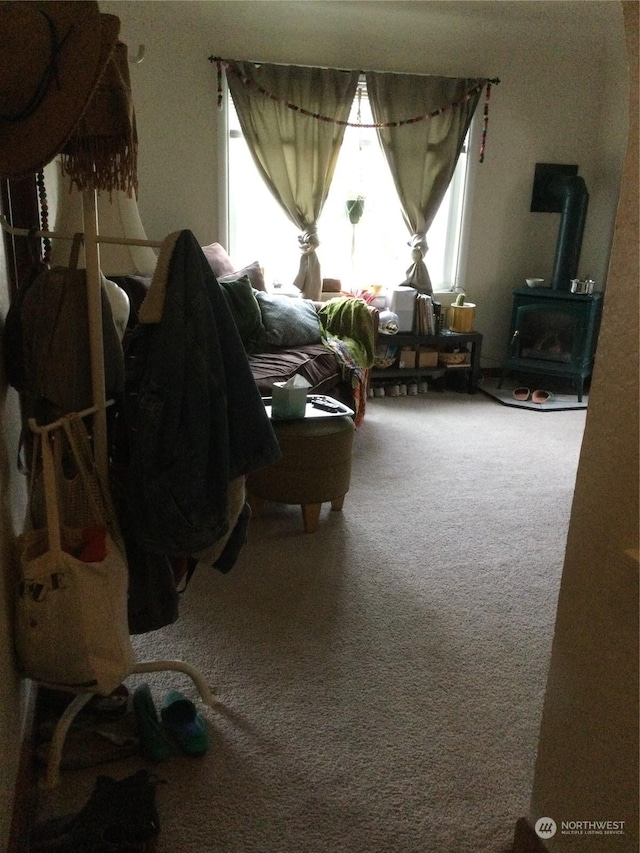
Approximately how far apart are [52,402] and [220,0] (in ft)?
12.3

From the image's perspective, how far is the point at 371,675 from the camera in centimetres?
196

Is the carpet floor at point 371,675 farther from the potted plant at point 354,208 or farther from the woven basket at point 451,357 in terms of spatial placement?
the potted plant at point 354,208

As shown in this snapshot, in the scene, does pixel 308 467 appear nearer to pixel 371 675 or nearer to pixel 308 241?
pixel 371 675

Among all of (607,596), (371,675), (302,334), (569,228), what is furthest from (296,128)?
(607,596)

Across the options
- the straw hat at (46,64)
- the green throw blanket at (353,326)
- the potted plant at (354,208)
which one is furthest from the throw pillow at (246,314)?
the straw hat at (46,64)

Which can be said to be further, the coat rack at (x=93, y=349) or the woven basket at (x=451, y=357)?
the woven basket at (x=451, y=357)

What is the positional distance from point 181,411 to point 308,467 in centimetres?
130

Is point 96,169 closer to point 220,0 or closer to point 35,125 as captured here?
point 35,125

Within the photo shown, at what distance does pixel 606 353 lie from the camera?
1.14 meters

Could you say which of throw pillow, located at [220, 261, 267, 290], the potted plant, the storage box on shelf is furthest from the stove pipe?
throw pillow, located at [220, 261, 267, 290]

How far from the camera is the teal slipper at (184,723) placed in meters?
1.67

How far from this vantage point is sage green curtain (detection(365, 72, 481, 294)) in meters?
4.64

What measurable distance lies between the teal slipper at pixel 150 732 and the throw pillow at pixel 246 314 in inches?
92.3

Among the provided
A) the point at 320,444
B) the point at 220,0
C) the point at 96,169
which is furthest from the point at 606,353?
the point at 220,0
